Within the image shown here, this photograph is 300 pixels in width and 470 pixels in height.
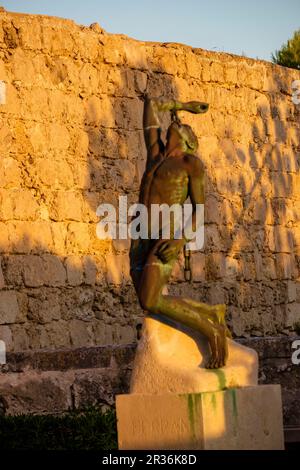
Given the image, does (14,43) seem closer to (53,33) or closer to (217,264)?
(53,33)

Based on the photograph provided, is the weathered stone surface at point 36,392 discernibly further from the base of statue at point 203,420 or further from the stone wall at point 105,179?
the stone wall at point 105,179

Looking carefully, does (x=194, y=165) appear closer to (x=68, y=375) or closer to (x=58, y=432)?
(x=58, y=432)

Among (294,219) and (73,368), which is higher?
(294,219)

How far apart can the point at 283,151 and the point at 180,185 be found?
1068 centimetres

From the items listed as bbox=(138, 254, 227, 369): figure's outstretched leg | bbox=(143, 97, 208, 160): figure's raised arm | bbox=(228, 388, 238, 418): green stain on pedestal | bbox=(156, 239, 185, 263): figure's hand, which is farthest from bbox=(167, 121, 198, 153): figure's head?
bbox=(228, 388, 238, 418): green stain on pedestal

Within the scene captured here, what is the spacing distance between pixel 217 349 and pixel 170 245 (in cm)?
74

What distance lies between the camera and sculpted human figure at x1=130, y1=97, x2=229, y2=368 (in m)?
8.75

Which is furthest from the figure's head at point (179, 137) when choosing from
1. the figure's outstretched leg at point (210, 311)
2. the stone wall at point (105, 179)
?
the stone wall at point (105, 179)

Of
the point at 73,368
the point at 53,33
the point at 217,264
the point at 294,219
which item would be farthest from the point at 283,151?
the point at 73,368

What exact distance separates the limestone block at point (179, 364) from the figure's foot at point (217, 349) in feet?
0.14

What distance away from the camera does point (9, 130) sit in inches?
555

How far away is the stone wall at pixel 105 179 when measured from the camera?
14156 millimetres

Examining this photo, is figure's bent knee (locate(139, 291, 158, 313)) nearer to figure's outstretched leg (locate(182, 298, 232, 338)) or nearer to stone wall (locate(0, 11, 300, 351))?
figure's outstretched leg (locate(182, 298, 232, 338))

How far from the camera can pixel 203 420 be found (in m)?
8.33
